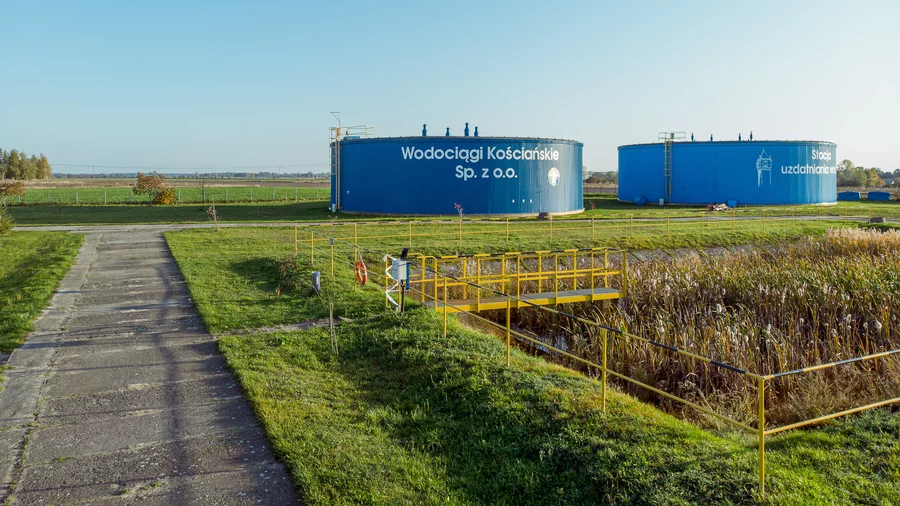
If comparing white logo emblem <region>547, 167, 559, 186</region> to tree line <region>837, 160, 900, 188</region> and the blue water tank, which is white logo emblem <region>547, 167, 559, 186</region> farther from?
tree line <region>837, 160, 900, 188</region>

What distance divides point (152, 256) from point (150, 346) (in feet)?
39.6

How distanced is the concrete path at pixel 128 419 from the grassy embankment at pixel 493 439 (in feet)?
1.45

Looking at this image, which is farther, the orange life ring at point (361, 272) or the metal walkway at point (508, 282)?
the metal walkway at point (508, 282)

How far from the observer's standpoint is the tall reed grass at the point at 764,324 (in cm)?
1083

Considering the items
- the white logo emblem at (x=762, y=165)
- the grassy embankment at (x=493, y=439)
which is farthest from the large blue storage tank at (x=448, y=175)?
the grassy embankment at (x=493, y=439)

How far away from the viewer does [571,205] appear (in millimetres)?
45625

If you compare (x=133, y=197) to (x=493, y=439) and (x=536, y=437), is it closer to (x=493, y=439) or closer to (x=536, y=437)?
(x=493, y=439)

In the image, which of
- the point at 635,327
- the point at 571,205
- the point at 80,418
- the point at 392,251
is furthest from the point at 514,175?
the point at 80,418

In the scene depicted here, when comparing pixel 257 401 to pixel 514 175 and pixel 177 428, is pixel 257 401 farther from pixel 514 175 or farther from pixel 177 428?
pixel 514 175

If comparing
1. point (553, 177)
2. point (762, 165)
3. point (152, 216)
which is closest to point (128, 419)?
point (152, 216)

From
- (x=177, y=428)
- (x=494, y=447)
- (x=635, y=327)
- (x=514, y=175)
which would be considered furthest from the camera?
(x=514, y=175)

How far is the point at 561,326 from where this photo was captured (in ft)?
56.5

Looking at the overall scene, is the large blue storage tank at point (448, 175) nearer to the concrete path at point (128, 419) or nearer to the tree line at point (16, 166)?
the concrete path at point (128, 419)

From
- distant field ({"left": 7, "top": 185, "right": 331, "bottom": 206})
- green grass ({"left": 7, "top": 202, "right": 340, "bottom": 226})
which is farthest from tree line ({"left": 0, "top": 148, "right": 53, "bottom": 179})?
green grass ({"left": 7, "top": 202, "right": 340, "bottom": 226})
